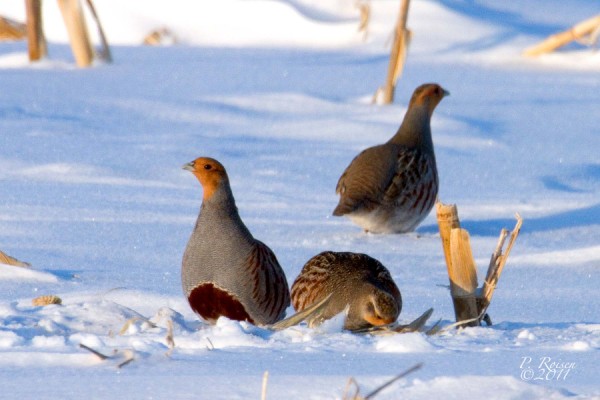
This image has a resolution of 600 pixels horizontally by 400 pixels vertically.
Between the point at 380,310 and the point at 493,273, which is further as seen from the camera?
the point at 493,273

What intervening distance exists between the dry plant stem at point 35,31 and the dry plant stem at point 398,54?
313 centimetres

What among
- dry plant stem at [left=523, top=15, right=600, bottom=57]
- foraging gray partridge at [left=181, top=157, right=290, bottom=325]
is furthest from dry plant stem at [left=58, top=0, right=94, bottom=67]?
foraging gray partridge at [left=181, top=157, right=290, bottom=325]

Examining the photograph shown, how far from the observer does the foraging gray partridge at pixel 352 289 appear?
3.19 metres

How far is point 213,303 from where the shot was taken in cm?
332

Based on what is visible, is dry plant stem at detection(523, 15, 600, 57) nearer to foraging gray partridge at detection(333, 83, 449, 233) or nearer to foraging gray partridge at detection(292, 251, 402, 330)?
foraging gray partridge at detection(333, 83, 449, 233)

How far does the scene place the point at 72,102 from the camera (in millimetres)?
8602

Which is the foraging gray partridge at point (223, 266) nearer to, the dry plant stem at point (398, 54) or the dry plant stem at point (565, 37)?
the dry plant stem at point (398, 54)

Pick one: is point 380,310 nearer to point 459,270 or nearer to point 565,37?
point 459,270

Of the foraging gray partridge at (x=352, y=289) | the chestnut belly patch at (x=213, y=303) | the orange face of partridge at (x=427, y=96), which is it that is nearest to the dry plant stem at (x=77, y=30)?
the orange face of partridge at (x=427, y=96)

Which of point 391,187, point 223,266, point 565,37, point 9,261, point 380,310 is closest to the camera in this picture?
point 380,310

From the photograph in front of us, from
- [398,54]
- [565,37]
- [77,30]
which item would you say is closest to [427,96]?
[398,54]

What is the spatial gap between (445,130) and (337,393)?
256 inches

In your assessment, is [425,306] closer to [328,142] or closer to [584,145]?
[328,142]

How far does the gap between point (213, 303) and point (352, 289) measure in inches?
16.4
